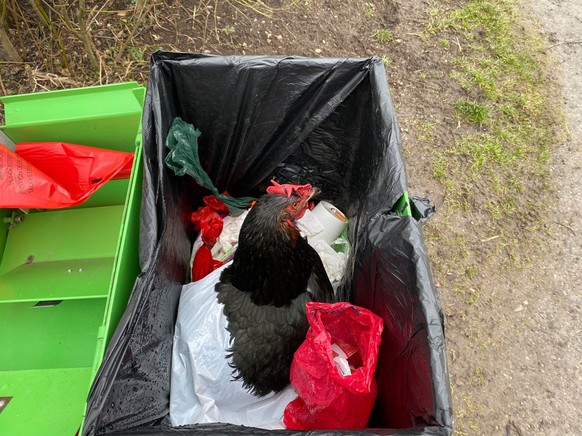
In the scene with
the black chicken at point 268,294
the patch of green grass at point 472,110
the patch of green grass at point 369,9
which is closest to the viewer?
the black chicken at point 268,294

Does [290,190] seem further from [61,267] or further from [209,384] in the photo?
[61,267]

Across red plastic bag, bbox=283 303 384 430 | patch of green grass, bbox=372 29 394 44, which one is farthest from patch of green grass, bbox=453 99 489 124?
red plastic bag, bbox=283 303 384 430

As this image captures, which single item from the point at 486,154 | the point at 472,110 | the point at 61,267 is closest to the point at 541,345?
the point at 486,154

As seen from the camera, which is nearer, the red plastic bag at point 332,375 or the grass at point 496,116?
the red plastic bag at point 332,375

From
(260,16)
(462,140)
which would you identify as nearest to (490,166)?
(462,140)

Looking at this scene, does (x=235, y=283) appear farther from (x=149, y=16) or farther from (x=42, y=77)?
(x=149, y=16)

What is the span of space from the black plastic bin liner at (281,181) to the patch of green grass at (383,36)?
1416 mm

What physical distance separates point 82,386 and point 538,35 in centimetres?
360

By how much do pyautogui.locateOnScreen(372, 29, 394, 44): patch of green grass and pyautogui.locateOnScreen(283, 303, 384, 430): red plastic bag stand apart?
7.24ft

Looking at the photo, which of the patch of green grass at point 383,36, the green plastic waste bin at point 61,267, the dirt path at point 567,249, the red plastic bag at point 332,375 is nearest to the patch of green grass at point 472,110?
the dirt path at point 567,249

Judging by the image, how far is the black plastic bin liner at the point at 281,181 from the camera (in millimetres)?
1282

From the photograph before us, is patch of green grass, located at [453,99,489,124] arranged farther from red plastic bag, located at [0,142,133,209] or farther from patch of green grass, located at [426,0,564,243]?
red plastic bag, located at [0,142,133,209]

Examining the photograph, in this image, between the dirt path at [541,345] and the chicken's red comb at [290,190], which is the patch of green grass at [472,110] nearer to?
the dirt path at [541,345]

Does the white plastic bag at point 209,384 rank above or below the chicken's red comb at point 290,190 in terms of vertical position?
below
